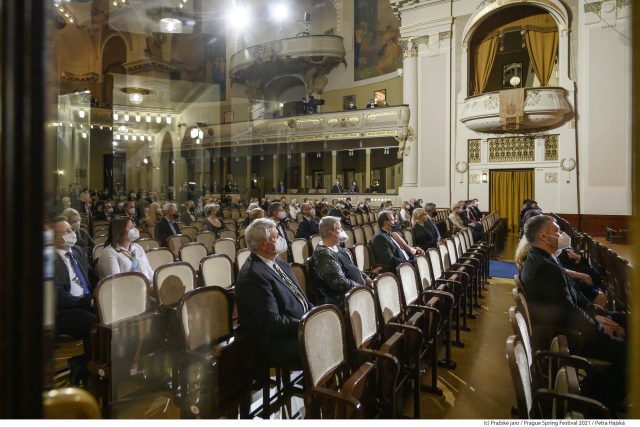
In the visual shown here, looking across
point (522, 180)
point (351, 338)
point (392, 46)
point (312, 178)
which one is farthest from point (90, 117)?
point (351, 338)

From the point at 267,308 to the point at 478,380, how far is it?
196 centimetres

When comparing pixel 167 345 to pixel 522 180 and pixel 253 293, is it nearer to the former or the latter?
pixel 253 293

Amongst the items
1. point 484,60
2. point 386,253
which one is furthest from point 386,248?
point 484,60

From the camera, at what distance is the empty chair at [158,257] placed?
3.96 metres

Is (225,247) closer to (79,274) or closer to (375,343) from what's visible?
(79,274)

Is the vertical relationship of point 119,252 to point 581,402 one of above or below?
above

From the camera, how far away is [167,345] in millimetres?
2707

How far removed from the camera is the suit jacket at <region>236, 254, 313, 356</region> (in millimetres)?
2283

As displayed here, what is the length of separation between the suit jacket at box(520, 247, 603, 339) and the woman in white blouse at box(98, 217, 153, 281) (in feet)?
10.5

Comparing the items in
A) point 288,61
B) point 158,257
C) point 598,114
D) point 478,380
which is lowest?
point 478,380

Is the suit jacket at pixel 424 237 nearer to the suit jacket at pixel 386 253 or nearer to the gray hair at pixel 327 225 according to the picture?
the suit jacket at pixel 386 253

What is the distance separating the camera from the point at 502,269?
7.55 m

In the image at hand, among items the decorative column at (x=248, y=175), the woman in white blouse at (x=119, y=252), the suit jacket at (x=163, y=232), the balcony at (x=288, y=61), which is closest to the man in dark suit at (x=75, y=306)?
the woman in white blouse at (x=119, y=252)

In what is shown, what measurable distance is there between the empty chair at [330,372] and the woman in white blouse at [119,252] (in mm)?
2041
